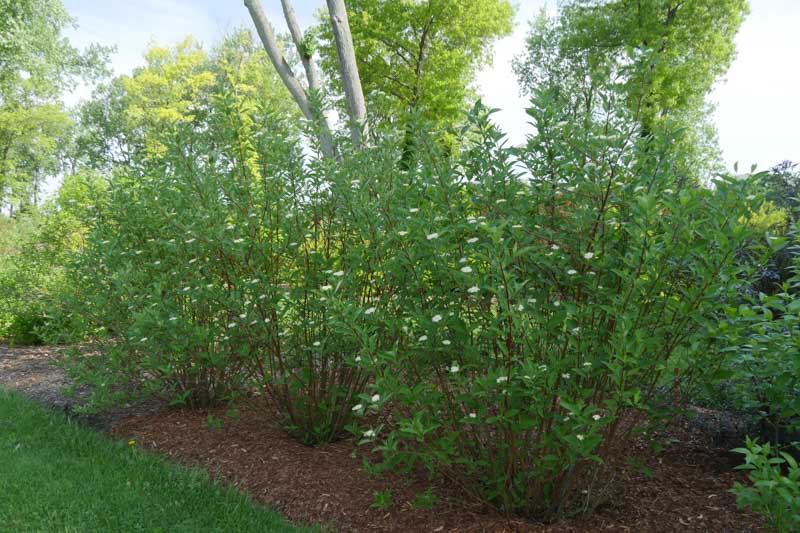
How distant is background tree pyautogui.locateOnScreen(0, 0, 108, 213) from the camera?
19.3m

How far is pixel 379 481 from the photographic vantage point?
3.71 metres

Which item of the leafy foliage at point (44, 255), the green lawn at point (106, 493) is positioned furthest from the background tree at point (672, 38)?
the green lawn at point (106, 493)

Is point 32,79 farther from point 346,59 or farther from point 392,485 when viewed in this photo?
point 392,485

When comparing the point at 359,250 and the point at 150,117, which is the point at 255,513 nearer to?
the point at 359,250

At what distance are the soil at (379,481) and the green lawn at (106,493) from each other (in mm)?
205

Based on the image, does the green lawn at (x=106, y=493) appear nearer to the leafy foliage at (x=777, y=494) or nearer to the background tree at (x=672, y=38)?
the leafy foliage at (x=777, y=494)

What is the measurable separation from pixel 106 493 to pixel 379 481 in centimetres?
157

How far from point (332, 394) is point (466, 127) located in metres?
2.05

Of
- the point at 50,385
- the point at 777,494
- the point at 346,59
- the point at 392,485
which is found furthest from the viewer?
the point at 346,59

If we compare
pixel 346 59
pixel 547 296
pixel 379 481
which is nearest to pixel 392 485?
pixel 379 481

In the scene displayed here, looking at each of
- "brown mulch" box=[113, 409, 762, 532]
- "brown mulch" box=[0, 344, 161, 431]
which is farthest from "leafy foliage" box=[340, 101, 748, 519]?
"brown mulch" box=[0, 344, 161, 431]

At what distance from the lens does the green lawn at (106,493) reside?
3.30 m

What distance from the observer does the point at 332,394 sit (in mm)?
4117

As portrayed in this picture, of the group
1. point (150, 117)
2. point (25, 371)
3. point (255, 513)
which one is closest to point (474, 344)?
point (255, 513)
